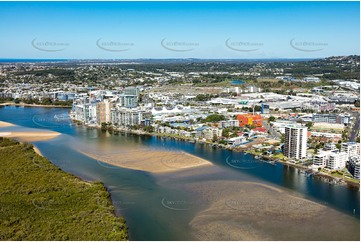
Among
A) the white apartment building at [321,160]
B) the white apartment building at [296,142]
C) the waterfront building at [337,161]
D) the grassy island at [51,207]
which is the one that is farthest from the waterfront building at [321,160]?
the grassy island at [51,207]

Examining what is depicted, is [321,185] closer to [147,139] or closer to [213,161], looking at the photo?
[213,161]

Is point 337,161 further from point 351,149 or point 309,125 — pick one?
point 309,125

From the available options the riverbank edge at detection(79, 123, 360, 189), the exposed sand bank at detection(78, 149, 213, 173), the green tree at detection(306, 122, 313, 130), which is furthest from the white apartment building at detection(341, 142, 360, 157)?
the green tree at detection(306, 122, 313, 130)

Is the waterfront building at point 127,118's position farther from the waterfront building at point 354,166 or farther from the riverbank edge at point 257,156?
the waterfront building at point 354,166

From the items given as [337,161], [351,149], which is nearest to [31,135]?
[337,161]

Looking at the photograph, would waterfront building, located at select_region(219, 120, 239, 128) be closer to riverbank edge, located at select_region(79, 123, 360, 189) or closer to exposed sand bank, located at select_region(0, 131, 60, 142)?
riverbank edge, located at select_region(79, 123, 360, 189)
